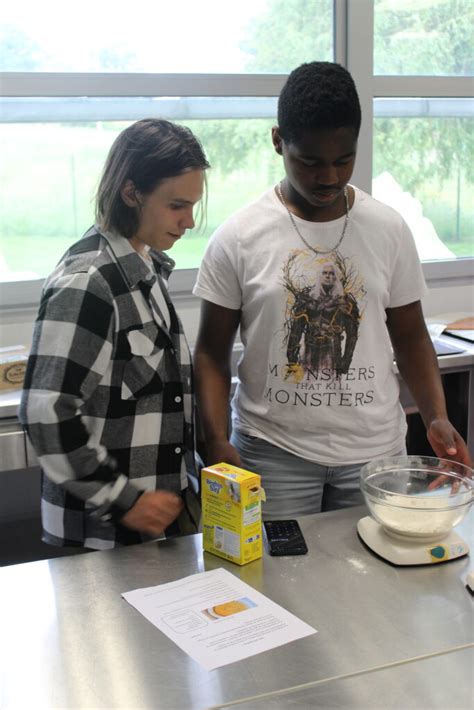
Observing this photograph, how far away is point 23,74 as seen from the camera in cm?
254

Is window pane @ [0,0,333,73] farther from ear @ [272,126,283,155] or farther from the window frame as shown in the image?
ear @ [272,126,283,155]

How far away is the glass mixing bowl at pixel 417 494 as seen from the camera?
52.3 inches

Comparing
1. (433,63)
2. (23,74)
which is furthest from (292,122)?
(433,63)

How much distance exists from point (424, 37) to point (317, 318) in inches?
73.0

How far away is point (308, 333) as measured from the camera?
1611mm

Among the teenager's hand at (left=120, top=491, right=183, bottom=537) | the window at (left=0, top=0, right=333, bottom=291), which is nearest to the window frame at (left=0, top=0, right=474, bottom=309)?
the window at (left=0, top=0, right=333, bottom=291)

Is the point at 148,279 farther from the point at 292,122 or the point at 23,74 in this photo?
the point at 23,74

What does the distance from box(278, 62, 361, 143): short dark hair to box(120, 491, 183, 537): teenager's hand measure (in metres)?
0.68

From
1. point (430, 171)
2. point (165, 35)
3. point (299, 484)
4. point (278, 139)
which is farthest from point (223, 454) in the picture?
point (430, 171)

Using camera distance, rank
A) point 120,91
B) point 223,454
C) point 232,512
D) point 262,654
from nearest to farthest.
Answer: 1. point 262,654
2. point 232,512
3. point 223,454
4. point 120,91

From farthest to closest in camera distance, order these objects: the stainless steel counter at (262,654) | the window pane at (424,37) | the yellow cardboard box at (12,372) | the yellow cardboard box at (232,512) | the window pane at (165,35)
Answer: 1. the window pane at (424,37)
2. the window pane at (165,35)
3. the yellow cardboard box at (12,372)
4. the yellow cardboard box at (232,512)
5. the stainless steel counter at (262,654)

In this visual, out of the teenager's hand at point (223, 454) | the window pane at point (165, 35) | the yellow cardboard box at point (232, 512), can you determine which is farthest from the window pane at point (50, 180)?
the yellow cardboard box at point (232, 512)

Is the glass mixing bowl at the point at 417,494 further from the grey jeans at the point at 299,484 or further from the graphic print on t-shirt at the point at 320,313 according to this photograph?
the graphic print on t-shirt at the point at 320,313

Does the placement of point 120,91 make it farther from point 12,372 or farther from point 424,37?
point 424,37
